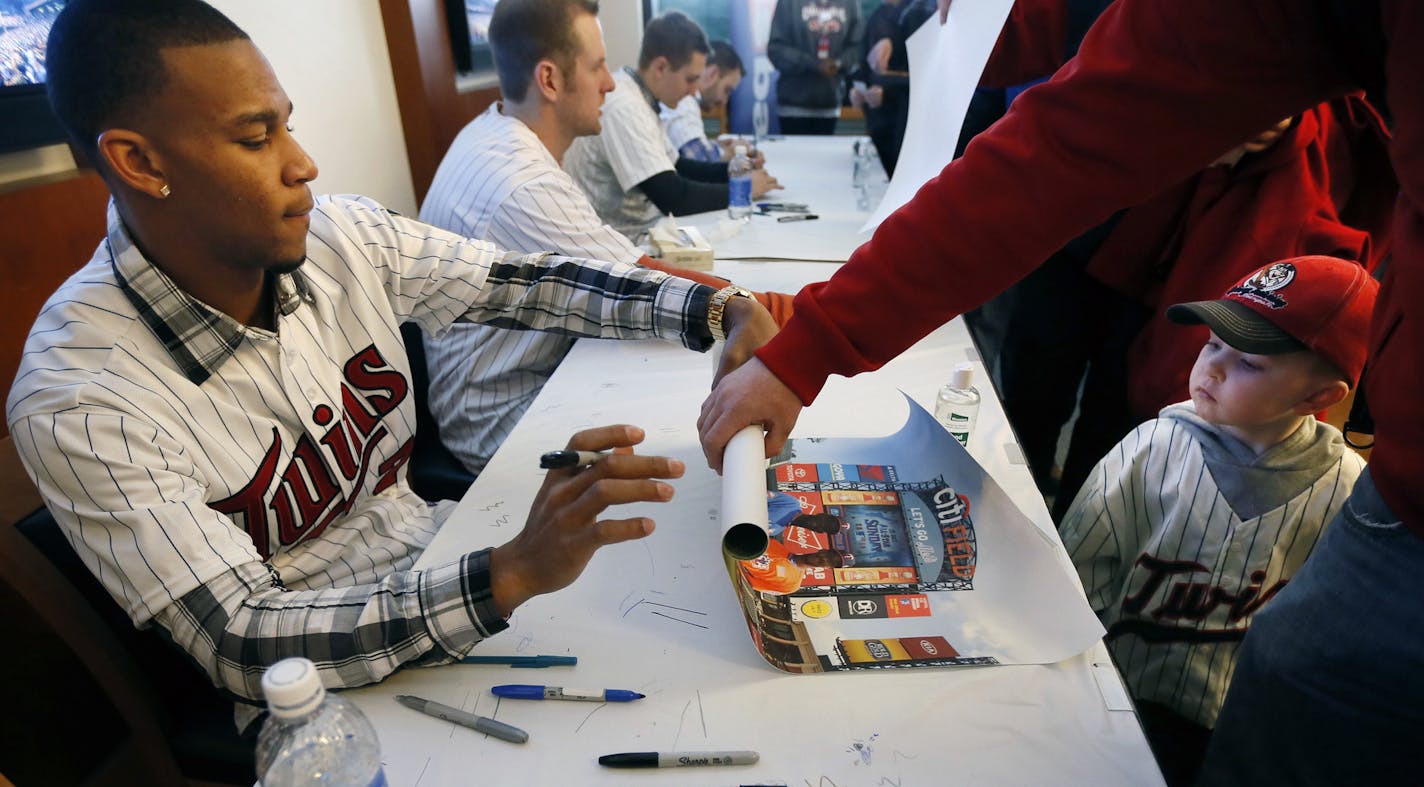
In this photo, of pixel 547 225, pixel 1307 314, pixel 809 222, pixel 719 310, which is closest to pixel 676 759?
pixel 719 310

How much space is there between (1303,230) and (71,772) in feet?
6.58

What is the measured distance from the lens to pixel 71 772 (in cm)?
86

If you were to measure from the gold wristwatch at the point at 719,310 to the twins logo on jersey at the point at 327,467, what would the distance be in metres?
0.48

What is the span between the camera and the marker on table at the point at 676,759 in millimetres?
621

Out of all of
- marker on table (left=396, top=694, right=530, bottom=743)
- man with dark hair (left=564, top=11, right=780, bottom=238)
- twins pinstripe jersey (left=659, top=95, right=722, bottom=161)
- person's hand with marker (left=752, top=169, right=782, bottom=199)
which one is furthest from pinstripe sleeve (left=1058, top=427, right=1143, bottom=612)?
twins pinstripe jersey (left=659, top=95, right=722, bottom=161)

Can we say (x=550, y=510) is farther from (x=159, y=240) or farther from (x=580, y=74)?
(x=580, y=74)

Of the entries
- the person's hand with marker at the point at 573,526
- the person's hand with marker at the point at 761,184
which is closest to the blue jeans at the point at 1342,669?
the person's hand with marker at the point at 573,526

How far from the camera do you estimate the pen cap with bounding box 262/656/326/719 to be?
418 millimetres

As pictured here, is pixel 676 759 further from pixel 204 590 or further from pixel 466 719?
pixel 204 590

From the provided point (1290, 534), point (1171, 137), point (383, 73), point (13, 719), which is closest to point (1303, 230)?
point (1290, 534)

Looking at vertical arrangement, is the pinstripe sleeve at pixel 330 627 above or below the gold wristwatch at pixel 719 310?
below

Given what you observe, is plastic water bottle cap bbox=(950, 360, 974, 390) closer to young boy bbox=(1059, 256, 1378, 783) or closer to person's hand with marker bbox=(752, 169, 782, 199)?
young boy bbox=(1059, 256, 1378, 783)

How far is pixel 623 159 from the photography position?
8.09ft

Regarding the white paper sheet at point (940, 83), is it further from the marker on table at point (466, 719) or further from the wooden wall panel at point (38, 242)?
the wooden wall panel at point (38, 242)
